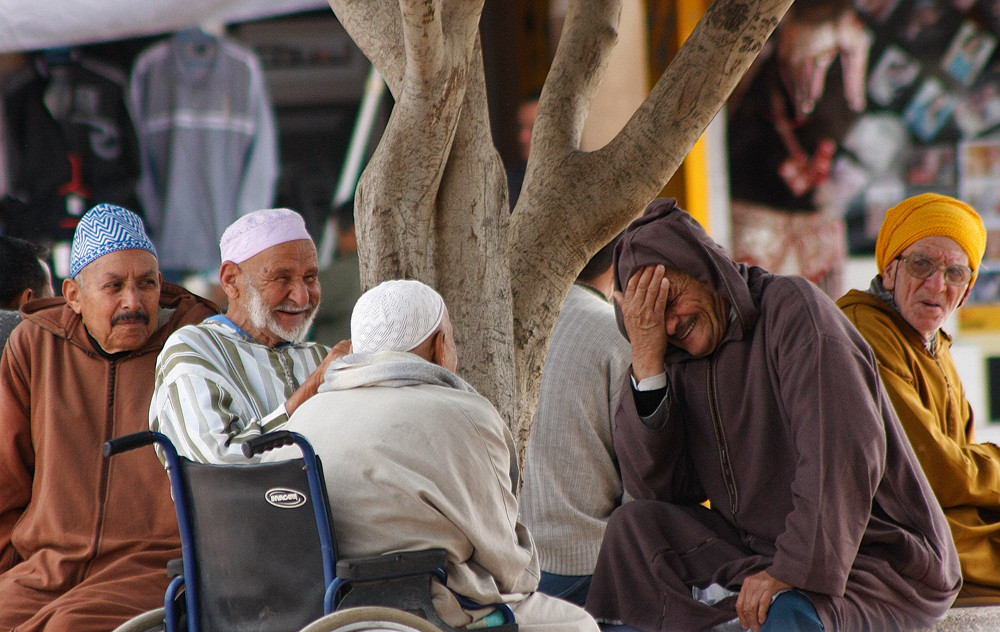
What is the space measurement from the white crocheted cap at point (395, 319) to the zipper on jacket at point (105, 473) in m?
1.16

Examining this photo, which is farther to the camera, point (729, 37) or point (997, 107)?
point (997, 107)

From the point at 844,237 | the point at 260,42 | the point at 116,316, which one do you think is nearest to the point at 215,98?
the point at 260,42

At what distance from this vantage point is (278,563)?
2441mm

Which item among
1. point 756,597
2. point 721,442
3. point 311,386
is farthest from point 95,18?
point 756,597

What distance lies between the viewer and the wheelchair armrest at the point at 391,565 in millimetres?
2332

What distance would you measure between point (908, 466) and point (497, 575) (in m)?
1.18

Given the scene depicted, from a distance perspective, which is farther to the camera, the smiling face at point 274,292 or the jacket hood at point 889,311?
the jacket hood at point 889,311

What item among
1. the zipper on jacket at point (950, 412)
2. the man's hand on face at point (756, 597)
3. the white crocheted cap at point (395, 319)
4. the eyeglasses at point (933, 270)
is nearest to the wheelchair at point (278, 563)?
the white crocheted cap at point (395, 319)

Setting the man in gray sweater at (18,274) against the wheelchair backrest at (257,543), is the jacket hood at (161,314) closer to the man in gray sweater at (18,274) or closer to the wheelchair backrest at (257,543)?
the man in gray sweater at (18,274)

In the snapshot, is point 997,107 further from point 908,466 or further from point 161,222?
point 161,222

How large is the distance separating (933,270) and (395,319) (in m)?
2.08

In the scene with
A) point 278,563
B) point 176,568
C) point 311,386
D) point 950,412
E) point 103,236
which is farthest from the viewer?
point 950,412

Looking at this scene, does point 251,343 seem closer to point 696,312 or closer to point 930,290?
point 696,312

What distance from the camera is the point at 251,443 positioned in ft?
7.20
